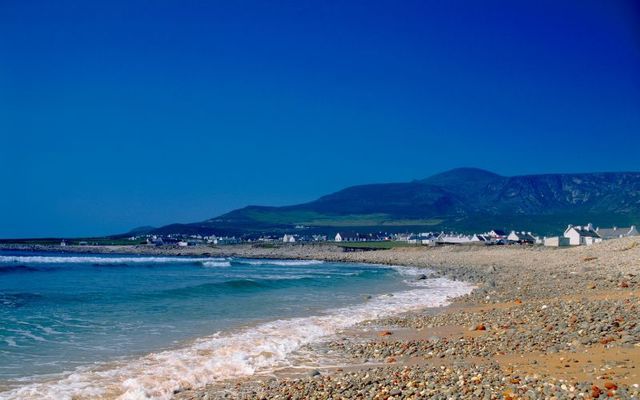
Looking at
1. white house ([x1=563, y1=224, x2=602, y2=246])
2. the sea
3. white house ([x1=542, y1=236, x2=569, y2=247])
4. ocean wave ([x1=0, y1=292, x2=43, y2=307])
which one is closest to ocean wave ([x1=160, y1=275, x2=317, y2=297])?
the sea

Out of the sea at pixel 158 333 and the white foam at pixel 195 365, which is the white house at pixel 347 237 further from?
the white foam at pixel 195 365

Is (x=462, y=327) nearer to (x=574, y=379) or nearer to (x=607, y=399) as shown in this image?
(x=574, y=379)

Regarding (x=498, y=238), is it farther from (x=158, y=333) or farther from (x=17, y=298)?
(x=158, y=333)

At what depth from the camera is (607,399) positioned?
5.19 metres

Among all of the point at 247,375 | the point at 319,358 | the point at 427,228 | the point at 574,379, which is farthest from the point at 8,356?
the point at 427,228

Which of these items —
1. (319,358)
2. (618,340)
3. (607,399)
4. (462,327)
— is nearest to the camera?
(607,399)

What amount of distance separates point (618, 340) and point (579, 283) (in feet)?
39.5

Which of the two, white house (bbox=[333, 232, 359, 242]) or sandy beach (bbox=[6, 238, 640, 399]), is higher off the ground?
sandy beach (bbox=[6, 238, 640, 399])

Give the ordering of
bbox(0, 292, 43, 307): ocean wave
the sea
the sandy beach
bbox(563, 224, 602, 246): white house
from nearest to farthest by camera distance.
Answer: the sandy beach, the sea, bbox(0, 292, 43, 307): ocean wave, bbox(563, 224, 602, 246): white house

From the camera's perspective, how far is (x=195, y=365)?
916cm

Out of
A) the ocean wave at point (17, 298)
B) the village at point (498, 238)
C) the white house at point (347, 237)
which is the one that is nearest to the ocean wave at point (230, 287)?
the ocean wave at point (17, 298)

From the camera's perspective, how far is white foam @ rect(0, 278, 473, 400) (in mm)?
7672

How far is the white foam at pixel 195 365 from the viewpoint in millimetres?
7672

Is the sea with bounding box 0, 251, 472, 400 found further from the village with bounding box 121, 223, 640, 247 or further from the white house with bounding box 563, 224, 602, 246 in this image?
the white house with bounding box 563, 224, 602, 246
